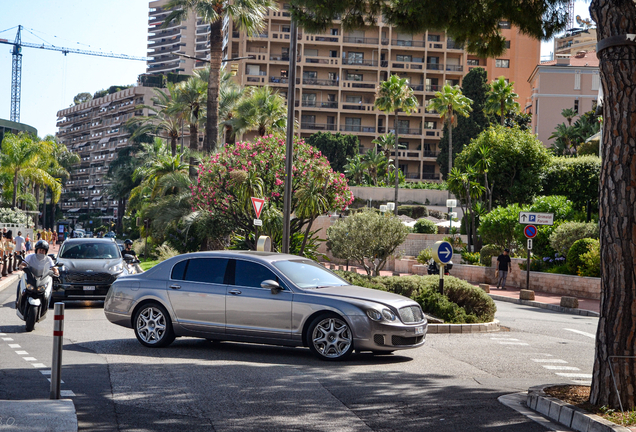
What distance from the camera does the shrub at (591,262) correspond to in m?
29.1

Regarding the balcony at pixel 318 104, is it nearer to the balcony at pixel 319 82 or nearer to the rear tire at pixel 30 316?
the balcony at pixel 319 82

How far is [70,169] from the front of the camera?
13612 cm

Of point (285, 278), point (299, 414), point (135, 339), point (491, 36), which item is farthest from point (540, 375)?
point (135, 339)

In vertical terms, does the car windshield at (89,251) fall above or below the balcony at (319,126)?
below

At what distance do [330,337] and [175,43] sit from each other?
166 metres

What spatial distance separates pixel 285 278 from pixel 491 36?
17.9 ft

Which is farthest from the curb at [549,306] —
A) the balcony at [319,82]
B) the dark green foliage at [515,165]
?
the balcony at [319,82]

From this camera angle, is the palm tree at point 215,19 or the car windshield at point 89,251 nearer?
the car windshield at point 89,251

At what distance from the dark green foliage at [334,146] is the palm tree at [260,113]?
48919 mm

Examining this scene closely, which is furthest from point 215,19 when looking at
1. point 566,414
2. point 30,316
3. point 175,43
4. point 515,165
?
point 175,43

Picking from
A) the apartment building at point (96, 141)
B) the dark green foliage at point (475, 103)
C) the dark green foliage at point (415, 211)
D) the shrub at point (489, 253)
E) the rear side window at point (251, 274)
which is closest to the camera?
the rear side window at point (251, 274)

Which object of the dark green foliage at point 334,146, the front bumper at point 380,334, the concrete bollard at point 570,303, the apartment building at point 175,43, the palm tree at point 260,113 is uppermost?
the apartment building at point 175,43

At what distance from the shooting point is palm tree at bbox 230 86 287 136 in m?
39.4

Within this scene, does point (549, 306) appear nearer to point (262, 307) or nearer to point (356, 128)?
point (262, 307)
